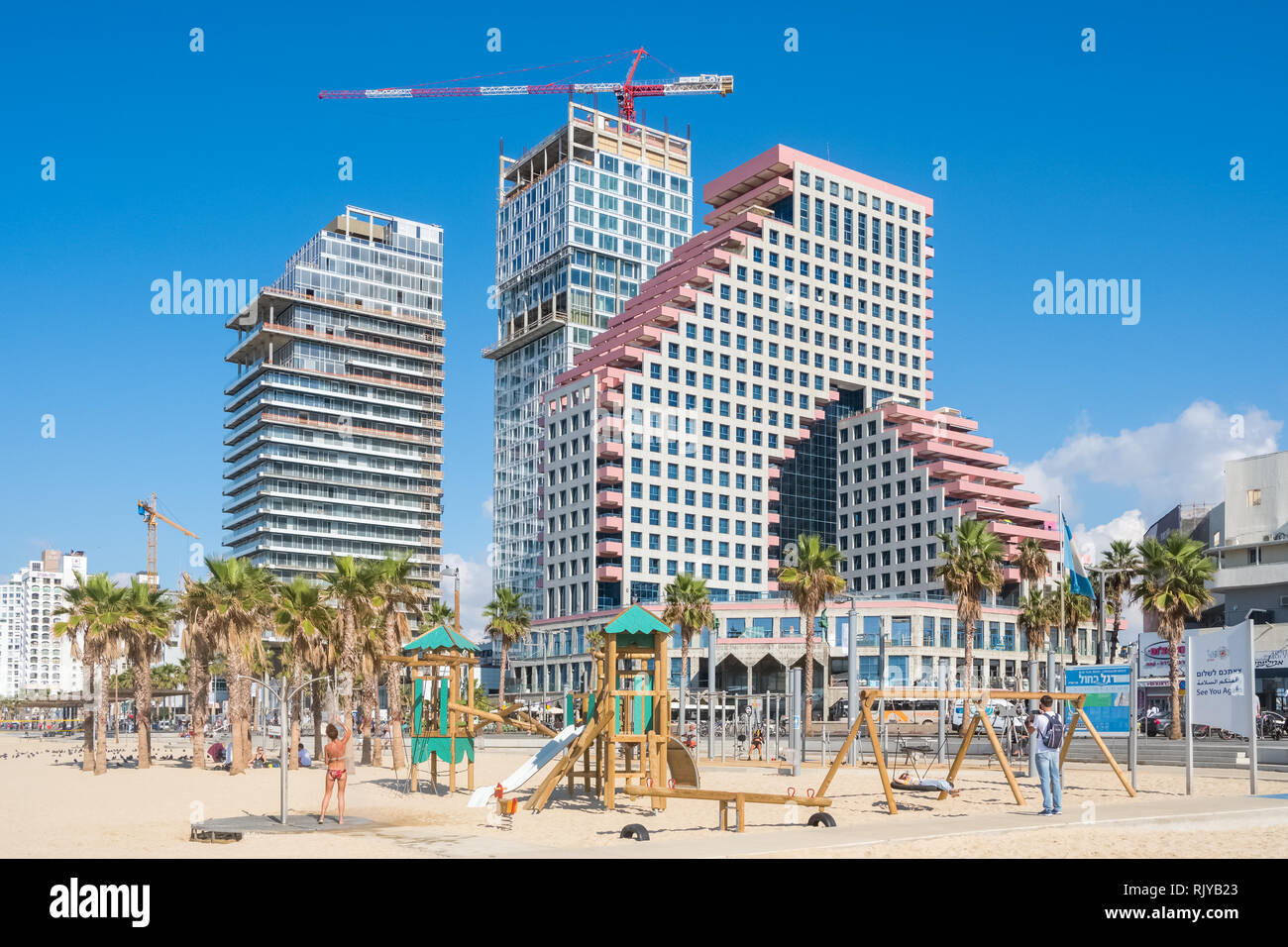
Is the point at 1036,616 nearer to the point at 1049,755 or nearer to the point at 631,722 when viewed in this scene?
the point at 631,722

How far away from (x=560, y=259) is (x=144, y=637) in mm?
132514

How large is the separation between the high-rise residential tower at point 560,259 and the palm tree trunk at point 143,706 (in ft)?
375

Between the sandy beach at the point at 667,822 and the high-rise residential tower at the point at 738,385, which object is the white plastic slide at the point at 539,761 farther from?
the high-rise residential tower at the point at 738,385

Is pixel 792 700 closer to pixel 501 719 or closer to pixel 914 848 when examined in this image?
pixel 501 719

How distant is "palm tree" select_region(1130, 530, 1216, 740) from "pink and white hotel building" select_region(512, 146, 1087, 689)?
46.9 meters

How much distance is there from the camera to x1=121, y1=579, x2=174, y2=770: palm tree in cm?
4778

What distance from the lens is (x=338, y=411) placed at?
179 m

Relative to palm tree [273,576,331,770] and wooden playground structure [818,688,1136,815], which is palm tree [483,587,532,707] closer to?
palm tree [273,576,331,770]

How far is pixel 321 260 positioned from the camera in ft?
610

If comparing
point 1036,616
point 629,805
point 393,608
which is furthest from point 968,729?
point 1036,616

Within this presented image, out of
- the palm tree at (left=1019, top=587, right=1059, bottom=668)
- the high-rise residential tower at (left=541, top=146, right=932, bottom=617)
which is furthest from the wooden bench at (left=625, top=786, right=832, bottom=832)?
the high-rise residential tower at (left=541, top=146, right=932, bottom=617)
